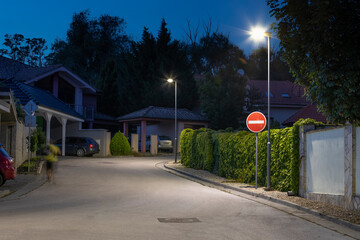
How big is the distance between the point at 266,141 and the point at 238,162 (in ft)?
9.04

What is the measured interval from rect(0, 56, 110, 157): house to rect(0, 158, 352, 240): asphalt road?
1989 centimetres

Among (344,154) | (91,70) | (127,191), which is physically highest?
(91,70)

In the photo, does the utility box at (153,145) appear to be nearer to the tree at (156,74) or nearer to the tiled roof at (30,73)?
the tiled roof at (30,73)

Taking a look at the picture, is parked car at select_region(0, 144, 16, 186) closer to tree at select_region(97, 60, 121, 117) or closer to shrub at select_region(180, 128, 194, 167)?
shrub at select_region(180, 128, 194, 167)

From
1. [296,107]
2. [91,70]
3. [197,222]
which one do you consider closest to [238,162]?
[197,222]

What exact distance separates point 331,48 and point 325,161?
4.08m

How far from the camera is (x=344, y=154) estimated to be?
10.3 metres

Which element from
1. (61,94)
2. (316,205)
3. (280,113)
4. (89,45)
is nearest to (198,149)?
(316,205)

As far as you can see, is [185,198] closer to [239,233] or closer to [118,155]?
[239,233]

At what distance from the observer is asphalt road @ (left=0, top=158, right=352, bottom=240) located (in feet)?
24.0

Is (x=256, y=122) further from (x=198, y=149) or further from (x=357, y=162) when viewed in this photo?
(x=198, y=149)

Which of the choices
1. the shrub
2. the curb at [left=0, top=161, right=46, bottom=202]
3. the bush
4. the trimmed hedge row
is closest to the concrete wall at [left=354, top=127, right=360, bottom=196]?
the trimmed hedge row

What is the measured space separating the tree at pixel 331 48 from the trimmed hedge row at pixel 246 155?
3.95m

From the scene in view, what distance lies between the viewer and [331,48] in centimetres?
834
